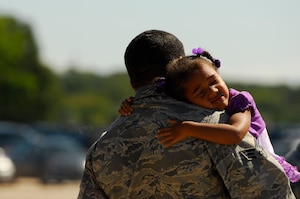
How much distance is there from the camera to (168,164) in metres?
4.45

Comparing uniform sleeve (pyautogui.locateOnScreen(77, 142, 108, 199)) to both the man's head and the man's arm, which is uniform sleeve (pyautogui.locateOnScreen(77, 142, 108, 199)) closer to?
the man's head

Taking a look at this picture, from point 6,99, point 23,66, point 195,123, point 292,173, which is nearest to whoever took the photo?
point 195,123

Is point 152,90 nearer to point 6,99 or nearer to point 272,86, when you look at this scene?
point 6,99

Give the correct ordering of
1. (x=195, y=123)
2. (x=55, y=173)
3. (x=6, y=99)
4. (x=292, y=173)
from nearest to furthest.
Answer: (x=195, y=123) → (x=292, y=173) → (x=55, y=173) → (x=6, y=99)

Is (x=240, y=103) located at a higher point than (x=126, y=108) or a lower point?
lower

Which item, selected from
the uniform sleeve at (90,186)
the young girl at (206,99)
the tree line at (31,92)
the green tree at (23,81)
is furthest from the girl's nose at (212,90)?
the green tree at (23,81)

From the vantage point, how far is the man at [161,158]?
4.33m

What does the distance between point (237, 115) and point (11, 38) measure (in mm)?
98959

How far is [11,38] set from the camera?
4031 inches

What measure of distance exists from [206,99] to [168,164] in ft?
0.98

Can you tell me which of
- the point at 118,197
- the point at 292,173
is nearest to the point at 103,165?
the point at 118,197

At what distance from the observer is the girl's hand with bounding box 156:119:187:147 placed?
4387mm

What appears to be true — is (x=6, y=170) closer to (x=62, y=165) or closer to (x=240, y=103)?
(x=62, y=165)

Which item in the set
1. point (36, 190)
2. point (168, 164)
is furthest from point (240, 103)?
point (36, 190)
